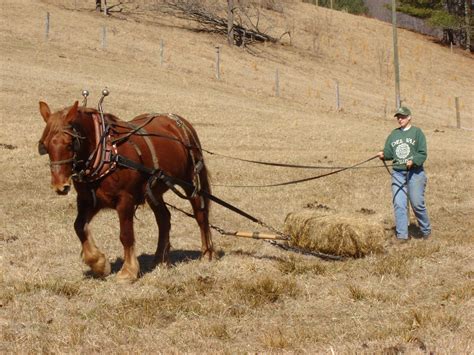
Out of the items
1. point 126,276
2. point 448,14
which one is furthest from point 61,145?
point 448,14

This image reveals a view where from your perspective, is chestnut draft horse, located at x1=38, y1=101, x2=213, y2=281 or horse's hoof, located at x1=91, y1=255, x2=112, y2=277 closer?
chestnut draft horse, located at x1=38, y1=101, x2=213, y2=281

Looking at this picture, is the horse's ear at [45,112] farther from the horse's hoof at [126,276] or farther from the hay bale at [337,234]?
the hay bale at [337,234]

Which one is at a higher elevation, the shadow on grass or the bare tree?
the bare tree

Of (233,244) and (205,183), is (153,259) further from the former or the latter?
(233,244)

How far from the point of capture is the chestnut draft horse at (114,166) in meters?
6.76

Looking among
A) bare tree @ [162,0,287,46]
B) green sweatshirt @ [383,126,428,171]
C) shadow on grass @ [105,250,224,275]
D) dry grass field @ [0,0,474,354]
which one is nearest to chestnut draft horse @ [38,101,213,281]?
shadow on grass @ [105,250,224,275]

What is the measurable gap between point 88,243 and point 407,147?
4878 millimetres

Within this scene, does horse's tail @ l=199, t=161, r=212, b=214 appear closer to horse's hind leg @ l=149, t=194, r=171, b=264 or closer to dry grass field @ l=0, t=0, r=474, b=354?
horse's hind leg @ l=149, t=194, r=171, b=264

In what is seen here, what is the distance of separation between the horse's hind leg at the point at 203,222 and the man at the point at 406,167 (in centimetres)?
292

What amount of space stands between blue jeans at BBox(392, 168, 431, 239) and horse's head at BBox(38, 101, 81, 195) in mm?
5104

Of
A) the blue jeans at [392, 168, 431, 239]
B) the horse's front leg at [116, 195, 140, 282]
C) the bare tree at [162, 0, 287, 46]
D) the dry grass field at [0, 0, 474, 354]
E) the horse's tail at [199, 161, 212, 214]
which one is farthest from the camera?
the bare tree at [162, 0, 287, 46]

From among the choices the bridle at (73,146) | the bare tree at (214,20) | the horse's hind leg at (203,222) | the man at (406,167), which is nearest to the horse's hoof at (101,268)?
the bridle at (73,146)

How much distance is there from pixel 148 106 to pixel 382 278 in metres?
20.2

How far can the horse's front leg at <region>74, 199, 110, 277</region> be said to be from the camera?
7.39m
